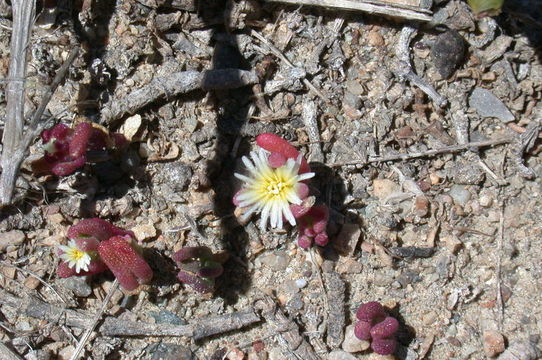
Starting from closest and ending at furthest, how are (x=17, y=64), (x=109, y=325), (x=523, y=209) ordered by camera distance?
1. (x=17, y=64)
2. (x=109, y=325)
3. (x=523, y=209)

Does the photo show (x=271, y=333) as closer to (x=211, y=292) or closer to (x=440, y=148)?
(x=211, y=292)

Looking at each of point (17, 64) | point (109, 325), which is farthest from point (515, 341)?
point (17, 64)

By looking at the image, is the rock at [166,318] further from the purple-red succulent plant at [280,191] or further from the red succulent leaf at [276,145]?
the red succulent leaf at [276,145]

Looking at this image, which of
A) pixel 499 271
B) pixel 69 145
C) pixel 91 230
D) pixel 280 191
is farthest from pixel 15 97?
pixel 499 271

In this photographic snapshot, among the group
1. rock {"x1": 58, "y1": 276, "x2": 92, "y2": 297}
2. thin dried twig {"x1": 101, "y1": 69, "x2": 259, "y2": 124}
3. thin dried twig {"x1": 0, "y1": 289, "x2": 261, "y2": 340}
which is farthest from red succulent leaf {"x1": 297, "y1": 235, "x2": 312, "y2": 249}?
rock {"x1": 58, "y1": 276, "x2": 92, "y2": 297}

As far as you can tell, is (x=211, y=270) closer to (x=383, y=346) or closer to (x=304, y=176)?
(x=304, y=176)

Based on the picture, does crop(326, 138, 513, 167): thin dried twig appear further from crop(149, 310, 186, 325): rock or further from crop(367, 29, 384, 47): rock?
crop(149, 310, 186, 325): rock
